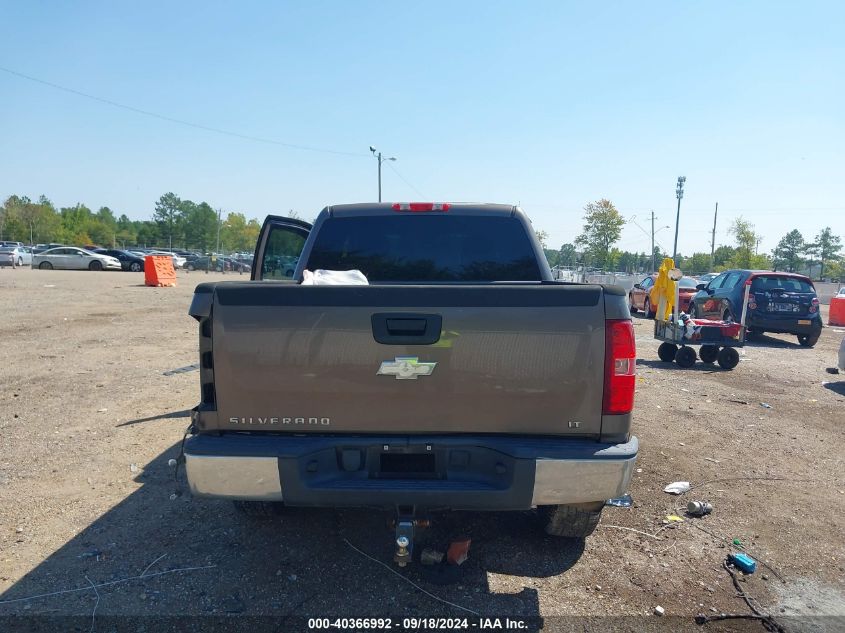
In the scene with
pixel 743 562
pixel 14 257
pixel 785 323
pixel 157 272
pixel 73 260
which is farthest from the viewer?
pixel 73 260

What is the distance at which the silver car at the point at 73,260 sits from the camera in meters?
40.4

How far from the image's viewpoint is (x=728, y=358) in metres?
9.88

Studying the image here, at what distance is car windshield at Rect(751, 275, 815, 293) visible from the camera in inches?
532

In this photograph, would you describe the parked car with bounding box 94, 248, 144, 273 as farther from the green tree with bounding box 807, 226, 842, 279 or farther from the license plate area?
the green tree with bounding box 807, 226, 842, 279

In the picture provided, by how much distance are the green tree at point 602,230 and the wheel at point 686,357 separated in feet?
181

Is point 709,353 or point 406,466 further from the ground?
point 406,466

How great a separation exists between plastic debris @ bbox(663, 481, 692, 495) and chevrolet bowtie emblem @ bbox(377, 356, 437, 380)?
288 centimetres

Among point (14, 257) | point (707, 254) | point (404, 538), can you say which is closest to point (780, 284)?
point (404, 538)

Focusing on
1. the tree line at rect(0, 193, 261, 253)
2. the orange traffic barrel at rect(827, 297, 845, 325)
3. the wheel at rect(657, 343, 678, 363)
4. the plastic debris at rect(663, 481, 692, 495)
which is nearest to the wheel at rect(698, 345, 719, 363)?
the wheel at rect(657, 343, 678, 363)

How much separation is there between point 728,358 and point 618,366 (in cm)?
A: 828

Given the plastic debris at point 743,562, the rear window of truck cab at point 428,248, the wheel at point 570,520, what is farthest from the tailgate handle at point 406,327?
the plastic debris at point 743,562

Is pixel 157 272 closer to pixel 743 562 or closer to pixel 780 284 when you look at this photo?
pixel 780 284

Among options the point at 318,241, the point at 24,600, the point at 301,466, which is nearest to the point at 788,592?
the point at 301,466

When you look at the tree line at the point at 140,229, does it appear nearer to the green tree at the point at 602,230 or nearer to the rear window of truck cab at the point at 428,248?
the green tree at the point at 602,230
